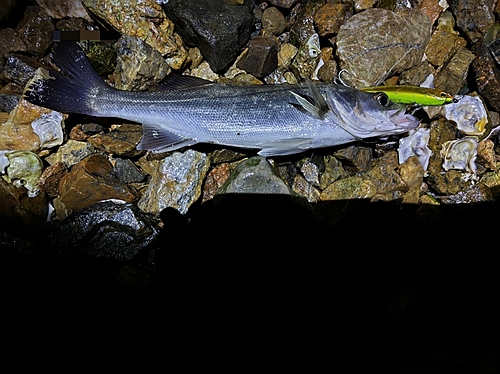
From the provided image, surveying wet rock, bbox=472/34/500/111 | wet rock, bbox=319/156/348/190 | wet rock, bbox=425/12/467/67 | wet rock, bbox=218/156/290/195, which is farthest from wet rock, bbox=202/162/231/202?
wet rock, bbox=472/34/500/111

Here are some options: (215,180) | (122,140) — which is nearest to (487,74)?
(215,180)

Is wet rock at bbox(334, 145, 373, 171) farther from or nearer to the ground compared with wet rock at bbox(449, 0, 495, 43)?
nearer to the ground

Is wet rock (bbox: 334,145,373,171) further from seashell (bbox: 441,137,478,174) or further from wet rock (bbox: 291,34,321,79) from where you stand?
wet rock (bbox: 291,34,321,79)

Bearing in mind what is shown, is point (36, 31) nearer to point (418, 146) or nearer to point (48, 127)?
point (48, 127)

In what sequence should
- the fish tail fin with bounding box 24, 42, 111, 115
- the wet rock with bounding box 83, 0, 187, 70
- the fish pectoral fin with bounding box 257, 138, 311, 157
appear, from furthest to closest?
the wet rock with bounding box 83, 0, 187, 70 < the fish tail fin with bounding box 24, 42, 111, 115 < the fish pectoral fin with bounding box 257, 138, 311, 157

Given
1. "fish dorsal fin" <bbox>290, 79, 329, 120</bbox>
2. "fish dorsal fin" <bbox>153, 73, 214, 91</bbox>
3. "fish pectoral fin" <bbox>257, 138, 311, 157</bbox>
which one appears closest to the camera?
"fish dorsal fin" <bbox>290, 79, 329, 120</bbox>

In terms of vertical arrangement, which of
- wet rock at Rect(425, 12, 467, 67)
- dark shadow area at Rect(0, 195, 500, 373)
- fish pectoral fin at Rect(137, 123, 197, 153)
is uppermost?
wet rock at Rect(425, 12, 467, 67)

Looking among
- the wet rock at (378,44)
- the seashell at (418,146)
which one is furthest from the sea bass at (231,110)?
the wet rock at (378,44)

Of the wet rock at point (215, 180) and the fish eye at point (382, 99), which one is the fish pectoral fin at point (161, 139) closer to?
the wet rock at point (215, 180)
